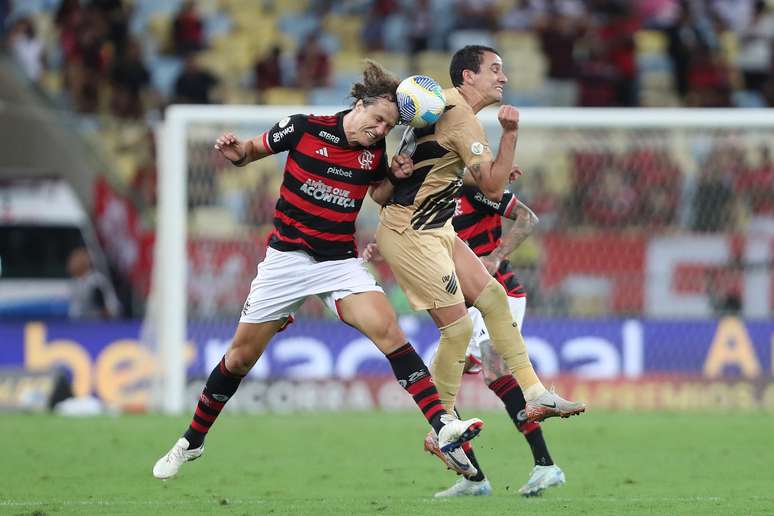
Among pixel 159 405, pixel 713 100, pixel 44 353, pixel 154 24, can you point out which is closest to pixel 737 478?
pixel 159 405

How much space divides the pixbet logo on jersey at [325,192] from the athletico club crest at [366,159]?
180mm

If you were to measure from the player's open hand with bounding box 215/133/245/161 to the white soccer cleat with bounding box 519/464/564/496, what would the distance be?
8.57 feet

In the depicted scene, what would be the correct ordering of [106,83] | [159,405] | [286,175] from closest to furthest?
→ [286,175]
[159,405]
[106,83]

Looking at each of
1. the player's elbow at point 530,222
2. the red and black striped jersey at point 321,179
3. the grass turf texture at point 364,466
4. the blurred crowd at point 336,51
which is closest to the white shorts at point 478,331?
the player's elbow at point 530,222

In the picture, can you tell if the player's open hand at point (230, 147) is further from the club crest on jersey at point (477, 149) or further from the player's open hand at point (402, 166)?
the club crest on jersey at point (477, 149)

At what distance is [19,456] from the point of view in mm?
10781

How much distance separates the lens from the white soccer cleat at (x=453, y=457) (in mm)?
7824

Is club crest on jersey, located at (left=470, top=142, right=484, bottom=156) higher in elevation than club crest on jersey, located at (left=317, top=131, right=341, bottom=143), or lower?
lower

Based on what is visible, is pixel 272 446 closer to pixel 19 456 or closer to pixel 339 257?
pixel 19 456

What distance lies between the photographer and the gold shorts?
8.21 meters

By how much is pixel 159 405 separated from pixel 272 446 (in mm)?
3904

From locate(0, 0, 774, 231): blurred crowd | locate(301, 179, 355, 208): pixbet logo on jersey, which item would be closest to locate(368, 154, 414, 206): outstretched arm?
locate(301, 179, 355, 208): pixbet logo on jersey

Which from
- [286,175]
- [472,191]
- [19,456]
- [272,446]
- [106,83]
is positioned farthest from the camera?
[106,83]

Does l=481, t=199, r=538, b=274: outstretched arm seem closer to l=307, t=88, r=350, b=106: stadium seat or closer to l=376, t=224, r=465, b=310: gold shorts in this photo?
l=376, t=224, r=465, b=310: gold shorts
